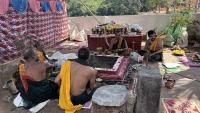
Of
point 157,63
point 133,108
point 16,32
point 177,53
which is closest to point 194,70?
point 157,63

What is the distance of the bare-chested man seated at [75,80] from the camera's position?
16.6 feet

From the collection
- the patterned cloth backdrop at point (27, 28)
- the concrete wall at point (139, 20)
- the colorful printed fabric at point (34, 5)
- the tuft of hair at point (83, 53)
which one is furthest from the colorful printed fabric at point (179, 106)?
the concrete wall at point (139, 20)

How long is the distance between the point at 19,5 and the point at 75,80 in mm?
4859

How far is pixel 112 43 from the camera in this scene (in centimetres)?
990

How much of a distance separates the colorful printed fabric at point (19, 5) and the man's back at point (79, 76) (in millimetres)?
4508

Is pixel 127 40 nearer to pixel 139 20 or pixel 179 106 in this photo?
pixel 139 20

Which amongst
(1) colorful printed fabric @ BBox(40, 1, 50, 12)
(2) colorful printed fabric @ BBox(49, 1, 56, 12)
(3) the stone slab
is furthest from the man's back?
(2) colorful printed fabric @ BBox(49, 1, 56, 12)

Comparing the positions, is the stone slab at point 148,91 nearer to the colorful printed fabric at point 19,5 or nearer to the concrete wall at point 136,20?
the colorful printed fabric at point 19,5

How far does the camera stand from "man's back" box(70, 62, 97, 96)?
5055 mm

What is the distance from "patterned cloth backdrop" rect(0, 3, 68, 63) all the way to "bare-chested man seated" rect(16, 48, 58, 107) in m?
3.09

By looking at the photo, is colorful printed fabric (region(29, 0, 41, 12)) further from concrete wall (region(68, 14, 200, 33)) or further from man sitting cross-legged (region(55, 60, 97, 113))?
concrete wall (region(68, 14, 200, 33))

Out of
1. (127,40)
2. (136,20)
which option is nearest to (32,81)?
(127,40)

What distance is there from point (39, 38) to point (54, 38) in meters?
2.07

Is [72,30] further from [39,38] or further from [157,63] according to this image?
[157,63]
